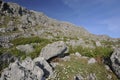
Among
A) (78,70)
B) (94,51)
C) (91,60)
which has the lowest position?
(78,70)

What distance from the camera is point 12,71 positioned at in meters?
30.7

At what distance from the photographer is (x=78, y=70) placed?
37.6 metres

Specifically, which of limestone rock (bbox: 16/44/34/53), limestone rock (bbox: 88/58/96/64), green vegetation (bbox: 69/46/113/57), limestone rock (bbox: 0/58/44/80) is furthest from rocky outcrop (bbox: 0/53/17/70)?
limestone rock (bbox: 88/58/96/64)

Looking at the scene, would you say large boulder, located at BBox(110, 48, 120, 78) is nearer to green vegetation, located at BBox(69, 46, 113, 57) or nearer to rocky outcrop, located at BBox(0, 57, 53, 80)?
green vegetation, located at BBox(69, 46, 113, 57)

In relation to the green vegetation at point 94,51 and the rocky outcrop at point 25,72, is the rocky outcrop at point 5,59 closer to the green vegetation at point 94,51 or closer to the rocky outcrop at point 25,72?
the rocky outcrop at point 25,72

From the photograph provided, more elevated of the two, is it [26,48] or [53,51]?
[53,51]

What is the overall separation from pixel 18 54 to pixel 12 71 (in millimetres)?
15104

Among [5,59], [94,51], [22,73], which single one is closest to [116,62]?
[94,51]

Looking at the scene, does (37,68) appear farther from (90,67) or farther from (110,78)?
(110,78)

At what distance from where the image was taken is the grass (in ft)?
116

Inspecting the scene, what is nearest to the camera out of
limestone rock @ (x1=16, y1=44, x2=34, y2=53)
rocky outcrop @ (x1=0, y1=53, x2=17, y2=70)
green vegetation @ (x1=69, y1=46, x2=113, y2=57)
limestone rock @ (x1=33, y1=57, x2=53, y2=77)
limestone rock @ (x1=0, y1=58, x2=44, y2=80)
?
limestone rock @ (x1=0, y1=58, x2=44, y2=80)

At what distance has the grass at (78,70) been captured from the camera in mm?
35406

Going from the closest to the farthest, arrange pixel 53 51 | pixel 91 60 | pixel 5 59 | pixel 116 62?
pixel 5 59, pixel 116 62, pixel 91 60, pixel 53 51

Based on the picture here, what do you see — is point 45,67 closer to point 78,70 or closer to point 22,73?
point 78,70
